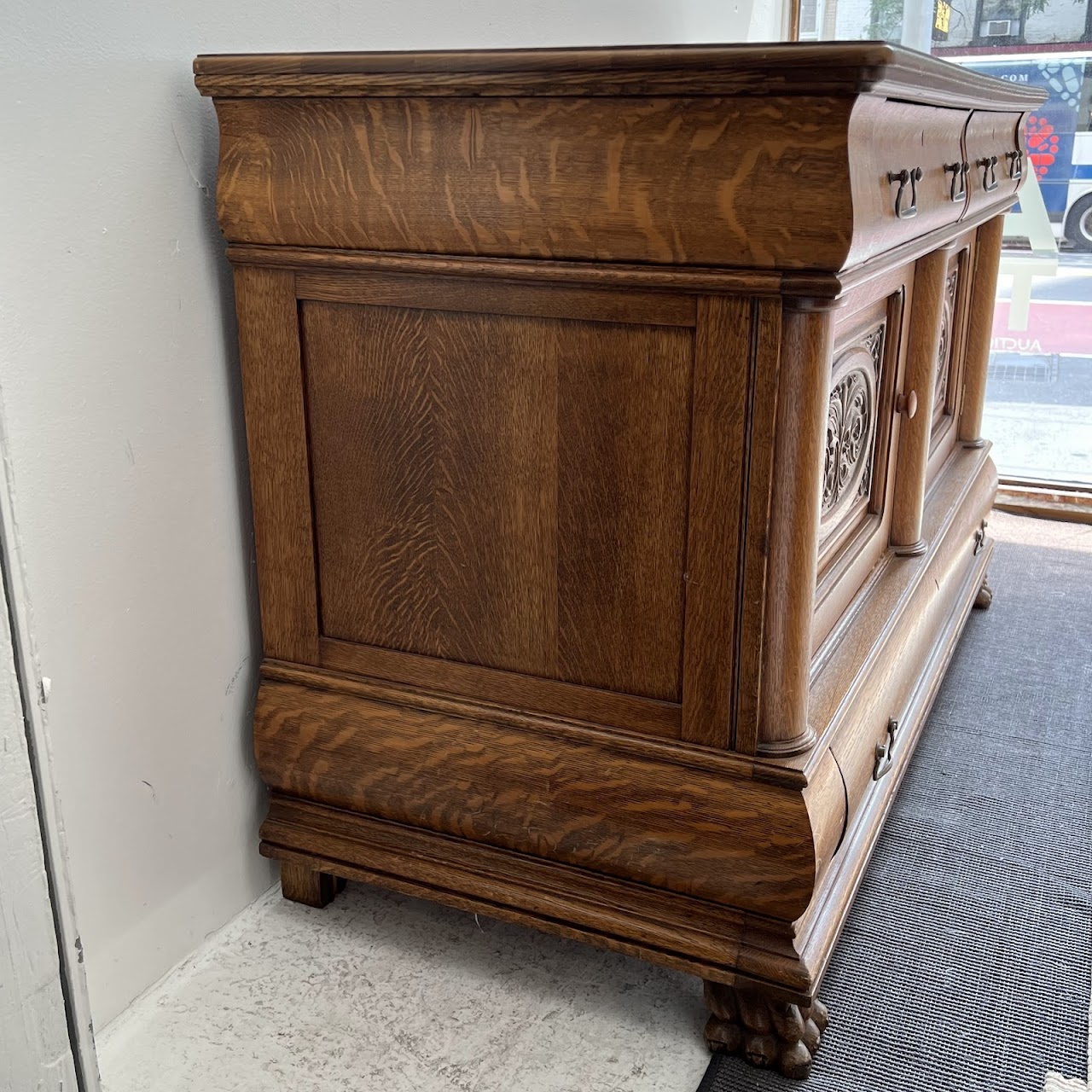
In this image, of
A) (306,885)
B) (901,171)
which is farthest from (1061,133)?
(306,885)

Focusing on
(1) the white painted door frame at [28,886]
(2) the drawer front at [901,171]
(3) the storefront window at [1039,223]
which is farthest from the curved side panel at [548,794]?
(3) the storefront window at [1039,223]

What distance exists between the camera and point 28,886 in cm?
90

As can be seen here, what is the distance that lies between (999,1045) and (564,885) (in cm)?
47

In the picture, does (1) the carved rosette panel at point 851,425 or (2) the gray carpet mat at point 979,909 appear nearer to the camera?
(2) the gray carpet mat at point 979,909

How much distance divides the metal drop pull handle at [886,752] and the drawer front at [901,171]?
58cm

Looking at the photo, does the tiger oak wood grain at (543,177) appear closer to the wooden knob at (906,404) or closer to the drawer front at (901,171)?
the drawer front at (901,171)

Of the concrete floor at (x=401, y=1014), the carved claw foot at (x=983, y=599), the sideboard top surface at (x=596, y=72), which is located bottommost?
the carved claw foot at (x=983, y=599)

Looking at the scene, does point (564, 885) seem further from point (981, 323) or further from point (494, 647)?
point (981, 323)

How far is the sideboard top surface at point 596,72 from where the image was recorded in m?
0.95

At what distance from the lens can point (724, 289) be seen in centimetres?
104

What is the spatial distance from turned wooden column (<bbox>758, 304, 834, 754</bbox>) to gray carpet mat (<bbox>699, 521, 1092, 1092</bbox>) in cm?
34

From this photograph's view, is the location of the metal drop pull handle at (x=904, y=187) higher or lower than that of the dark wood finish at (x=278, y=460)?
higher

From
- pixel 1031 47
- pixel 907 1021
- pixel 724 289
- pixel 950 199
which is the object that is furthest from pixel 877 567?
pixel 1031 47

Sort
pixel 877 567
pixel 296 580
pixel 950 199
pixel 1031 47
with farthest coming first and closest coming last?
pixel 1031 47 < pixel 877 567 < pixel 950 199 < pixel 296 580
